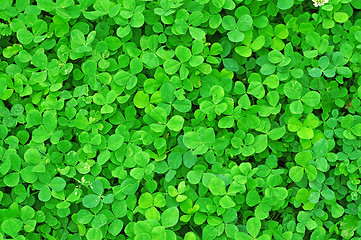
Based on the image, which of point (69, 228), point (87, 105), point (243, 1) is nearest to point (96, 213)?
point (69, 228)

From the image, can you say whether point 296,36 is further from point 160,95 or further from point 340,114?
point 160,95

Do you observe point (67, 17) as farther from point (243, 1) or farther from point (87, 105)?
point (243, 1)

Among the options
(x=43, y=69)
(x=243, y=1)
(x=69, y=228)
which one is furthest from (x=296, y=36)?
(x=69, y=228)

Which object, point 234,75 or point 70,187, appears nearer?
point 70,187

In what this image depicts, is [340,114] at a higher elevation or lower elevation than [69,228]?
higher

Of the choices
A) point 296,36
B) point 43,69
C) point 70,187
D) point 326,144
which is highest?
point 296,36

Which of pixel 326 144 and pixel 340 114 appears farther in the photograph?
pixel 340 114

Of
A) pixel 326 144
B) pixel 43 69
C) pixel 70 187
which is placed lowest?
pixel 70 187
